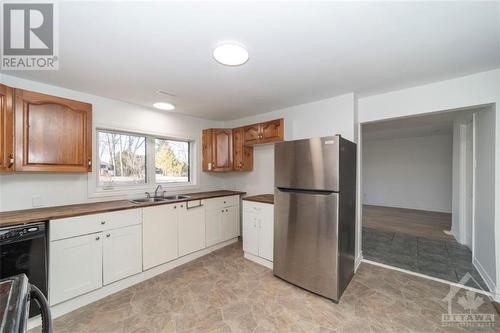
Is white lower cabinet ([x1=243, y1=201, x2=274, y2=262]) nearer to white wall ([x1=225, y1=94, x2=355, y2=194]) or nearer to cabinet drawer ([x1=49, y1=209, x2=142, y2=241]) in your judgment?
white wall ([x1=225, y1=94, x2=355, y2=194])

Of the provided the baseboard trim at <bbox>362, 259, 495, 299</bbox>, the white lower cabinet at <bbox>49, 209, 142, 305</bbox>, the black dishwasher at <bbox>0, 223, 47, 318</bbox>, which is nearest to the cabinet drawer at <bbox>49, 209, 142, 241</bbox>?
the white lower cabinet at <bbox>49, 209, 142, 305</bbox>

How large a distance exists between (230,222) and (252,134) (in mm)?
1584

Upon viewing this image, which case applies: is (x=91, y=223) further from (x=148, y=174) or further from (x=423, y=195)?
(x=423, y=195)

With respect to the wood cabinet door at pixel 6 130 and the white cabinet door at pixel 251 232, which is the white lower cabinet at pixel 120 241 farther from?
the wood cabinet door at pixel 6 130

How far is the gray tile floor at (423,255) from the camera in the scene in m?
2.56

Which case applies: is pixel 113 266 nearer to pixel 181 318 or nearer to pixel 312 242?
pixel 181 318

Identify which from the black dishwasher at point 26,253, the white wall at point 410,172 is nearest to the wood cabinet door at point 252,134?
the black dishwasher at point 26,253

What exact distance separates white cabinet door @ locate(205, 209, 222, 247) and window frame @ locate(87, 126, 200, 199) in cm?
72

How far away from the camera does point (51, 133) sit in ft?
6.79

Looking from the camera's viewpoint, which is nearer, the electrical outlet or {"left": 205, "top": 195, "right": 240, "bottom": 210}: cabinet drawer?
the electrical outlet

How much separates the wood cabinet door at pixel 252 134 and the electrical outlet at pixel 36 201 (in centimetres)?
270

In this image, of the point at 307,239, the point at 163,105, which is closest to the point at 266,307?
the point at 307,239

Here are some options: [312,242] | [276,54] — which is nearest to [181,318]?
[312,242]

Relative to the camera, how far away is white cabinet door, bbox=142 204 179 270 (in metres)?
2.47
